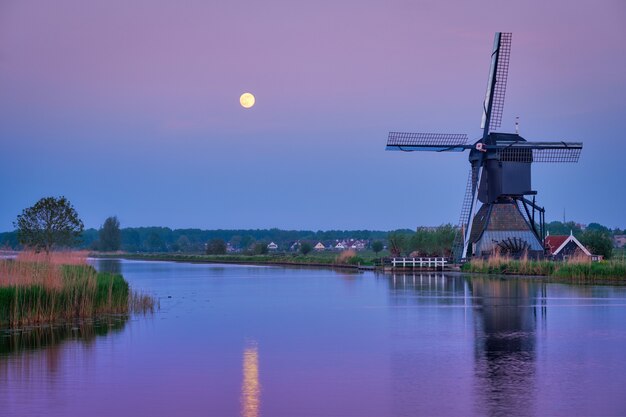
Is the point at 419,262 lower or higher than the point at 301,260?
higher

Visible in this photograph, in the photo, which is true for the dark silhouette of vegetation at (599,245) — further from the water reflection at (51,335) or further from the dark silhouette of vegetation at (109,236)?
the dark silhouette of vegetation at (109,236)

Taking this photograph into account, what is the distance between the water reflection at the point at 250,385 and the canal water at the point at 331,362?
0.03 meters

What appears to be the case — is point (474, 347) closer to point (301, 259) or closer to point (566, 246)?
point (566, 246)

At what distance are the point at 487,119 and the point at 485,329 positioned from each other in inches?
1212

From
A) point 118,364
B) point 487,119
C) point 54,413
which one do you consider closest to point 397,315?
point 118,364

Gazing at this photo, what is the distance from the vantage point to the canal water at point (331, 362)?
35.4 ft

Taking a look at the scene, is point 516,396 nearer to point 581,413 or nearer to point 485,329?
point 581,413

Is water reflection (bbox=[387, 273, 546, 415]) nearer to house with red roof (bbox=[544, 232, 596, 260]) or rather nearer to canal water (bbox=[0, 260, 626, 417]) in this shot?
canal water (bbox=[0, 260, 626, 417])

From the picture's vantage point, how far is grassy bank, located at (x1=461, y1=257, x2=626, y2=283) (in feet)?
119

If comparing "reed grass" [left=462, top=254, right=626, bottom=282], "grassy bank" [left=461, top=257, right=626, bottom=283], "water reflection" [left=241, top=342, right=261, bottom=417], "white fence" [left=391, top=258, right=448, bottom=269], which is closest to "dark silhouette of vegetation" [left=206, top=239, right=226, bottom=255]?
"white fence" [left=391, top=258, right=448, bottom=269]

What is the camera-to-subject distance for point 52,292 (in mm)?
19562

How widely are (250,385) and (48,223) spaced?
2713cm

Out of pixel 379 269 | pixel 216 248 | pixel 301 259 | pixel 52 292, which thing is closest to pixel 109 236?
pixel 216 248

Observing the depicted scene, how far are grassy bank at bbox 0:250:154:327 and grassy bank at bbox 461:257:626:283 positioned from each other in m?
22.6
